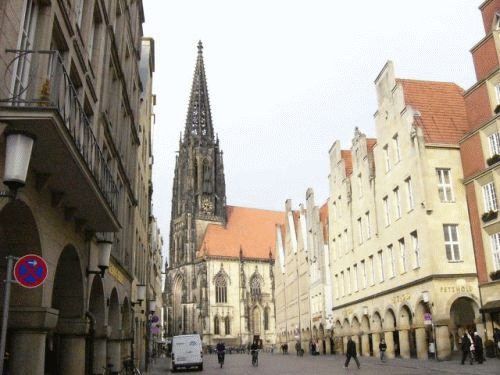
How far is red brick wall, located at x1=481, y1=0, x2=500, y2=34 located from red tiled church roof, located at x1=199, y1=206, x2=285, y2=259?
232 feet

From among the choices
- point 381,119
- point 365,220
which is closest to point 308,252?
point 365,220

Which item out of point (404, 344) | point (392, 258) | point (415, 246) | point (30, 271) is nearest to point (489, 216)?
point (415, 246)

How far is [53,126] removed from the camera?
6.86 meters

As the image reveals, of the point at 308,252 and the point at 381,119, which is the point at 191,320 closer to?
the point at 308,252

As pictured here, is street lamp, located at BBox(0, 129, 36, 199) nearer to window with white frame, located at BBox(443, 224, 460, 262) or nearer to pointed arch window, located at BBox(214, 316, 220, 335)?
window with white frame, located at BBox(443, 224, 460, 262)

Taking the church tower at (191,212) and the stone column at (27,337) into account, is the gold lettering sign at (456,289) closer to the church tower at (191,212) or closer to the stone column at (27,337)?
the stone column at (27,337)

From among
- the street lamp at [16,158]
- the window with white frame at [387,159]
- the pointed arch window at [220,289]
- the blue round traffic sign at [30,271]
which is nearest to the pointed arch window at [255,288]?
the pointed arch window at [220,289]

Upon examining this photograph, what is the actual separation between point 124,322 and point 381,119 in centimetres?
2062

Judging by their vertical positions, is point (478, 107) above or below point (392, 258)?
above

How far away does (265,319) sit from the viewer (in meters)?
94.4

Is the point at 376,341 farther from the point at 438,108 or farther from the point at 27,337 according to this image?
the point at 27,337

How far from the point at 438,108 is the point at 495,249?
32.8 feet

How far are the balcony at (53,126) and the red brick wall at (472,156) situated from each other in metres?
20.9

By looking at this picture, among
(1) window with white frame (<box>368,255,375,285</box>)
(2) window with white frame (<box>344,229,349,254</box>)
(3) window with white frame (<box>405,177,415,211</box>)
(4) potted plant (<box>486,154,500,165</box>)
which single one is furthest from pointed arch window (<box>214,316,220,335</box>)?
(4) potted plant (<box>486,154,500,165</box>)
